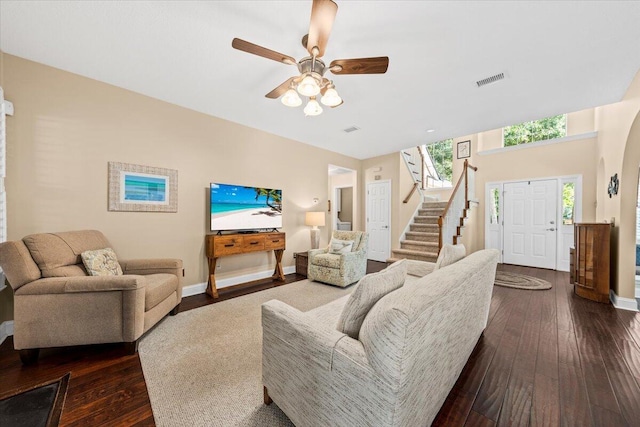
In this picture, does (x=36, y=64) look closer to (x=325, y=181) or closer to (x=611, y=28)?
(x=325, y=181)

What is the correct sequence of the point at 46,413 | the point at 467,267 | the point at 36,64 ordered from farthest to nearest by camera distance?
the point at 36,64
the point at 467,267
the point at 46,413

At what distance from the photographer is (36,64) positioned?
2404 mm

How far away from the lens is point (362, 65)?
1880mm

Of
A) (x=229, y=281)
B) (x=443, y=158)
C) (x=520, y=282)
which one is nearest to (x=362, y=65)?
(x=229, y=281)

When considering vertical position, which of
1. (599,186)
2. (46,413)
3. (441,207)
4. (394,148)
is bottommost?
(46,413)

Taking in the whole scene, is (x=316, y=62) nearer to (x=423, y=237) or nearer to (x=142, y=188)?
(x=142, y=188)

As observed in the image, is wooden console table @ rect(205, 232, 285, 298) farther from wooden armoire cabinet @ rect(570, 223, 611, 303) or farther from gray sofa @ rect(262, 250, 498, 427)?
wooden armoire cabinet @ rect(570, 223, 611, 303)

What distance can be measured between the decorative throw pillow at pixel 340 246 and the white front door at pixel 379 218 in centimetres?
207

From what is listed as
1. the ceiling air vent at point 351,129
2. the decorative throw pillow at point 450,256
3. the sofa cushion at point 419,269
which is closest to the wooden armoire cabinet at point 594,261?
the sofa cushion at point 419,269

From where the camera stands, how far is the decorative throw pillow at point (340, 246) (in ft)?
13.4

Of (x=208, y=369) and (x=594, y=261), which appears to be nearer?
(x=208, y=369)

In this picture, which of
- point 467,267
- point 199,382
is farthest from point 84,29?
point 467,267

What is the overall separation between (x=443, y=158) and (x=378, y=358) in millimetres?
7953

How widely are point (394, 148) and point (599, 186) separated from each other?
11.8ft
